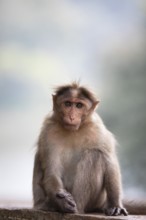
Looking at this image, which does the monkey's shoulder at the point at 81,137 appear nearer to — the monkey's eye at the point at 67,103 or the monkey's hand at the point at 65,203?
the monkey's eye at the point at 67,103

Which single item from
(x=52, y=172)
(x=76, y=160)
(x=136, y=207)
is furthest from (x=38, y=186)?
(x=136, y=207)

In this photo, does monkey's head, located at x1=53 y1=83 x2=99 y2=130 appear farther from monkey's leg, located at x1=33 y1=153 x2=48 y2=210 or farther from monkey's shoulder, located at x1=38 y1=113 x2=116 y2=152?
monkey's leg, located at x1=33 y1=153 x2=48 y2=210

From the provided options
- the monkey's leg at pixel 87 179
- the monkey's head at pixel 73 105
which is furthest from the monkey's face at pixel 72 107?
the monkey's leg at pixel 87 179

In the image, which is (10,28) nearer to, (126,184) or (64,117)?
(126,184)

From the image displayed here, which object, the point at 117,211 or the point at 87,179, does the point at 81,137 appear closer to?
the point at 87,179

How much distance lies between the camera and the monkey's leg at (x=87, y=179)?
753 centimetres

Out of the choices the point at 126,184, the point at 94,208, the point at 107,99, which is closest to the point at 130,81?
the point at 107,99

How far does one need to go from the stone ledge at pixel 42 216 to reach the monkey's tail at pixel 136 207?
0.91 meters

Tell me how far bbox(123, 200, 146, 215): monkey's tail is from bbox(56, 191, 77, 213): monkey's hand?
1081 mm

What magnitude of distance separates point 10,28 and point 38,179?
4.06 m

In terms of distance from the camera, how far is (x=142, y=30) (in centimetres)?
1177

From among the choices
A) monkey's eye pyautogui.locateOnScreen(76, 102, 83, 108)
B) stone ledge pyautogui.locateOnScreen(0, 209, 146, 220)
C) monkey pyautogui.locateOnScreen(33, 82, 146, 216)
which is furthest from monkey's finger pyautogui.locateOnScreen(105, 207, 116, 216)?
monkey's eye pyautogui.locateOnScreen(76, 102, 83, 108)

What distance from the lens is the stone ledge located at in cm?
720

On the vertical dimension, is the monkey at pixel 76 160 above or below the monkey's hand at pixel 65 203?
above
